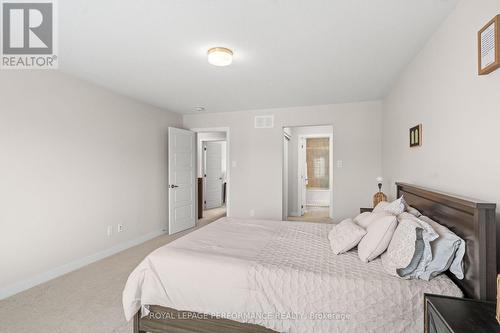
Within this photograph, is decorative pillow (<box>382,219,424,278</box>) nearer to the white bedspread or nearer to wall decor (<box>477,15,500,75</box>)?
the white bedspread

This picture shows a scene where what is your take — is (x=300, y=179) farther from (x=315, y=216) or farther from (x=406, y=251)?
(x=406, y=251)

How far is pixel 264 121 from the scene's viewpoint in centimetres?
471

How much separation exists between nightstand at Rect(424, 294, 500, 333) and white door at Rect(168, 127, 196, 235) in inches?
158

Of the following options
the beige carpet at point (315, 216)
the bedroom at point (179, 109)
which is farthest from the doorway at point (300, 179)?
the bedroom at point (179, 109)

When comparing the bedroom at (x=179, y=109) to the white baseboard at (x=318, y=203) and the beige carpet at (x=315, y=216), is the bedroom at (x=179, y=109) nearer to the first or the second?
Result: the beige carpet at (x=315, y=216)

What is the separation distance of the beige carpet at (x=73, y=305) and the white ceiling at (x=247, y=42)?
94.2 inches

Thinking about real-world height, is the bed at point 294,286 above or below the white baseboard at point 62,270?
above

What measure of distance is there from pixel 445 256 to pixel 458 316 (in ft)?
1.52

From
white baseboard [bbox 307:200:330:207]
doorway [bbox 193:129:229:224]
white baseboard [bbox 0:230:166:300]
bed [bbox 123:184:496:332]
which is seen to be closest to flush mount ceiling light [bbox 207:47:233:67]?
bed [bbox 123:184:496:332]

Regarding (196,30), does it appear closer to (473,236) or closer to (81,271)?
(473,236)

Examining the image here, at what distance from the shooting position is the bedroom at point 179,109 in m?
1.64

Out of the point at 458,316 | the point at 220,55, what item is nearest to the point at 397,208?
the point at 458,316

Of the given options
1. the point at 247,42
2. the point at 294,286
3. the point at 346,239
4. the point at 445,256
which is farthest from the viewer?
the point at 247,42

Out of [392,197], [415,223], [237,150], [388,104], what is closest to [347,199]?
[392,197]
